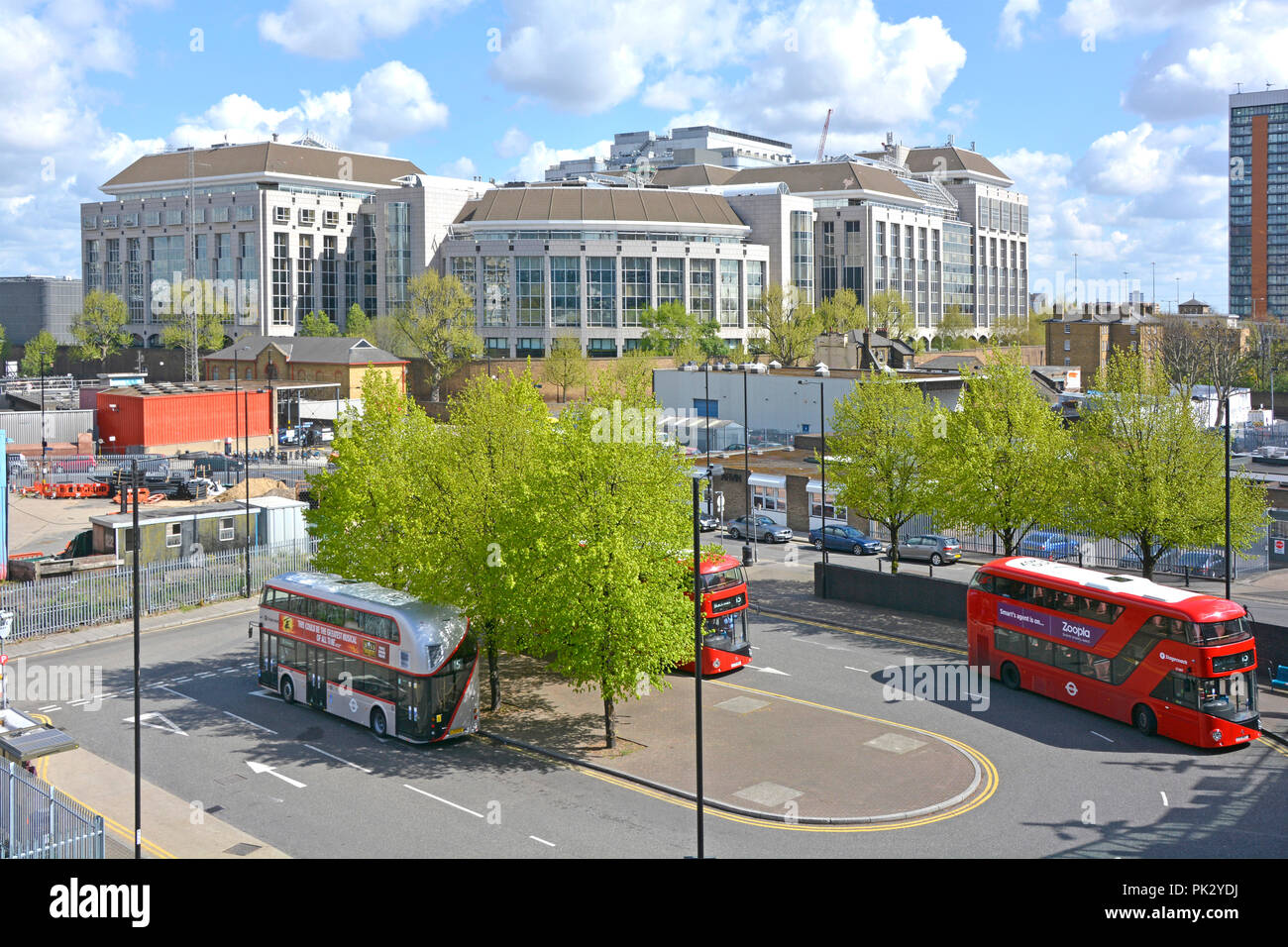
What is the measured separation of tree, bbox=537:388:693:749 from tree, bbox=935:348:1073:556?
13.3m

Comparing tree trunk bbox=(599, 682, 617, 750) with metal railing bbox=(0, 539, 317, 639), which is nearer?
tree trunk bbox=(599, 682, 617, 750)

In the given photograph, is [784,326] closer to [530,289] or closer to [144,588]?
[530,289]

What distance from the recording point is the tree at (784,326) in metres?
109

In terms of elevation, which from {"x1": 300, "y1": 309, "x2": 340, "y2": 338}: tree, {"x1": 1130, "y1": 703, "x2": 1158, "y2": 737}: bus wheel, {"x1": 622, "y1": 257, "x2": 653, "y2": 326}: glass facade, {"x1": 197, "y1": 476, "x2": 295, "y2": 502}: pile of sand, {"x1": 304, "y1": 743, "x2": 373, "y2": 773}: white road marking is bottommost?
{"x1": 304, "y1": 743, "x2": 373, "y2": 773}: white road marking

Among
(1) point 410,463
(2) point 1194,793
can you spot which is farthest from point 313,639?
(2) point 1194,793

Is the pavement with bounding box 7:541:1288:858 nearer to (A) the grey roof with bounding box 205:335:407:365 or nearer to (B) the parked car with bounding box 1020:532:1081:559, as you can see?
(B) the parked car with bounding box 1020:532:1081:559

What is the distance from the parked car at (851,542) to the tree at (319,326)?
8582 cm

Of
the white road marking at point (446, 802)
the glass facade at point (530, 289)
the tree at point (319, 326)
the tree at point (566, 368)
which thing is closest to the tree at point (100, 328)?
the tree at point (319, 326)

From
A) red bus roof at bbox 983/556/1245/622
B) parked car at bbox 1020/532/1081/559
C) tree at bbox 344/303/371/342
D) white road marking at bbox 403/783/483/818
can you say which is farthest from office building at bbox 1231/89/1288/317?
white road marking at bbox 403/783/483/818

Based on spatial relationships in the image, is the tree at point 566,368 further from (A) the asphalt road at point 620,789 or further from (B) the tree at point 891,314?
(A) the asphalt road at point 620,789

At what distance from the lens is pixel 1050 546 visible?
147 ft

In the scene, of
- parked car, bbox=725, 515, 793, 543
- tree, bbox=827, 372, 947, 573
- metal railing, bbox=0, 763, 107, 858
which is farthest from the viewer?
parked car, bbox=725, 515, 793, 543

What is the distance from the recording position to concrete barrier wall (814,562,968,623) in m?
36.5
